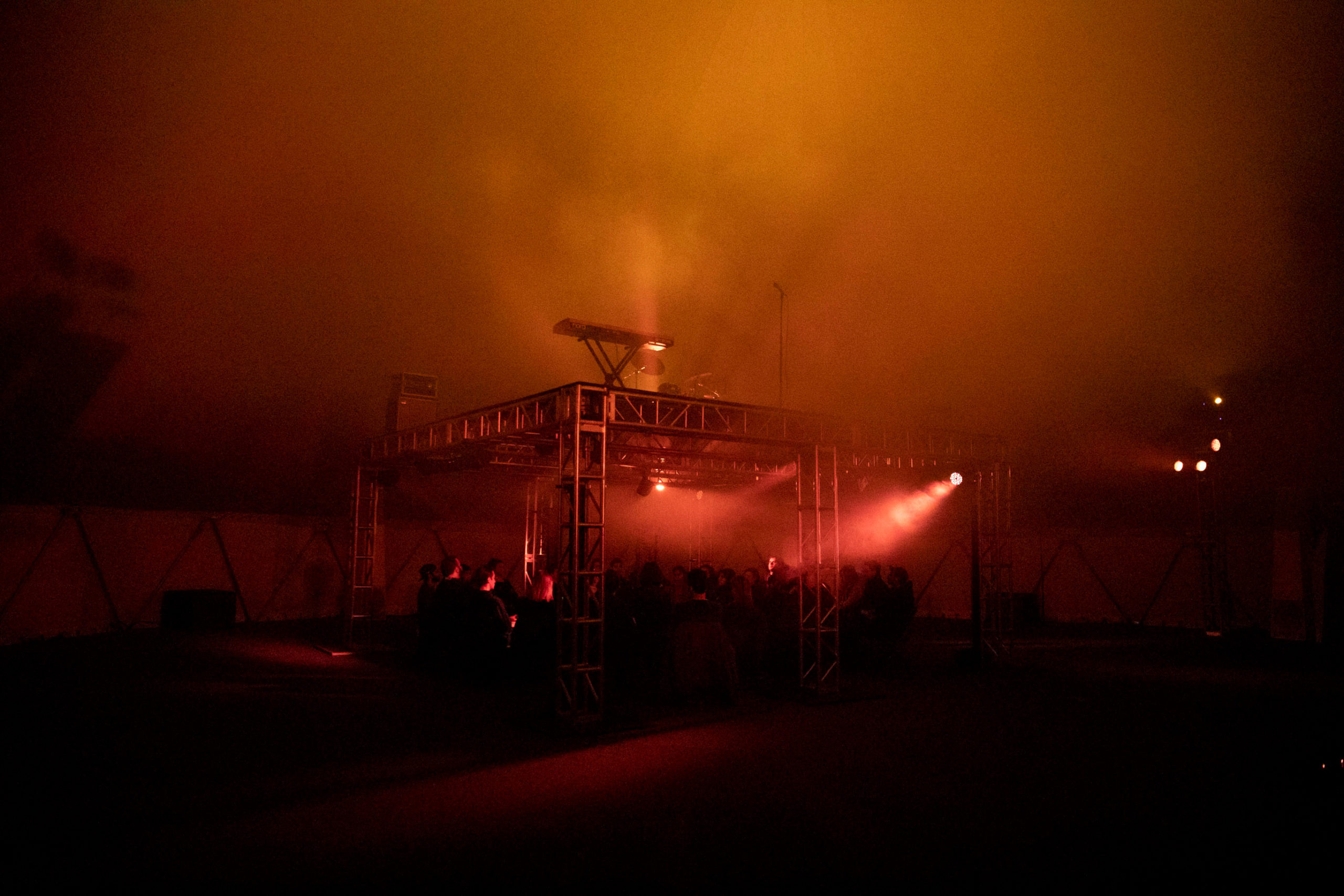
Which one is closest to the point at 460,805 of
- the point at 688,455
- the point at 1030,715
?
the point at 1030,715

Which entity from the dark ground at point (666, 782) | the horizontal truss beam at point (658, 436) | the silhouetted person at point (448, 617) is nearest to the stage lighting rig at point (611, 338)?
the horizontal truss beam at point (658, 436)

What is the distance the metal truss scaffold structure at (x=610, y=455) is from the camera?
25.6 ft

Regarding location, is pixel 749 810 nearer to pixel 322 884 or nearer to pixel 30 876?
pixel 322 884

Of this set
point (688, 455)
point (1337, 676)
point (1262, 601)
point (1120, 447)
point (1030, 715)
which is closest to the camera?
point (1030, 715)

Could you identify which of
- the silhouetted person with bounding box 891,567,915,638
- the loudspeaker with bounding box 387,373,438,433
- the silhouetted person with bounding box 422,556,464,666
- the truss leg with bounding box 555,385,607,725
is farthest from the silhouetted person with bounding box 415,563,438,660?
the silhouetted person with bounding box 891,567,915,638

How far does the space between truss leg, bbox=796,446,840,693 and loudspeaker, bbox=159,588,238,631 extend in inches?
468

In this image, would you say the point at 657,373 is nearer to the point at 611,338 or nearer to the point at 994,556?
the point at 611,338

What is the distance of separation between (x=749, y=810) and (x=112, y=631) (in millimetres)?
14657

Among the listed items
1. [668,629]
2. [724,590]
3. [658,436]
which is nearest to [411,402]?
[658,436]

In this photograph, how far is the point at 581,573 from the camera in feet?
25.1

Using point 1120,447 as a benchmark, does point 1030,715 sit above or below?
below

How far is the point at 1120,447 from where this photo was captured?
18.9 metres

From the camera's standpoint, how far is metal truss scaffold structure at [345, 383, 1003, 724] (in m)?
7.80

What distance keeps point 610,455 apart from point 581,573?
624cm
